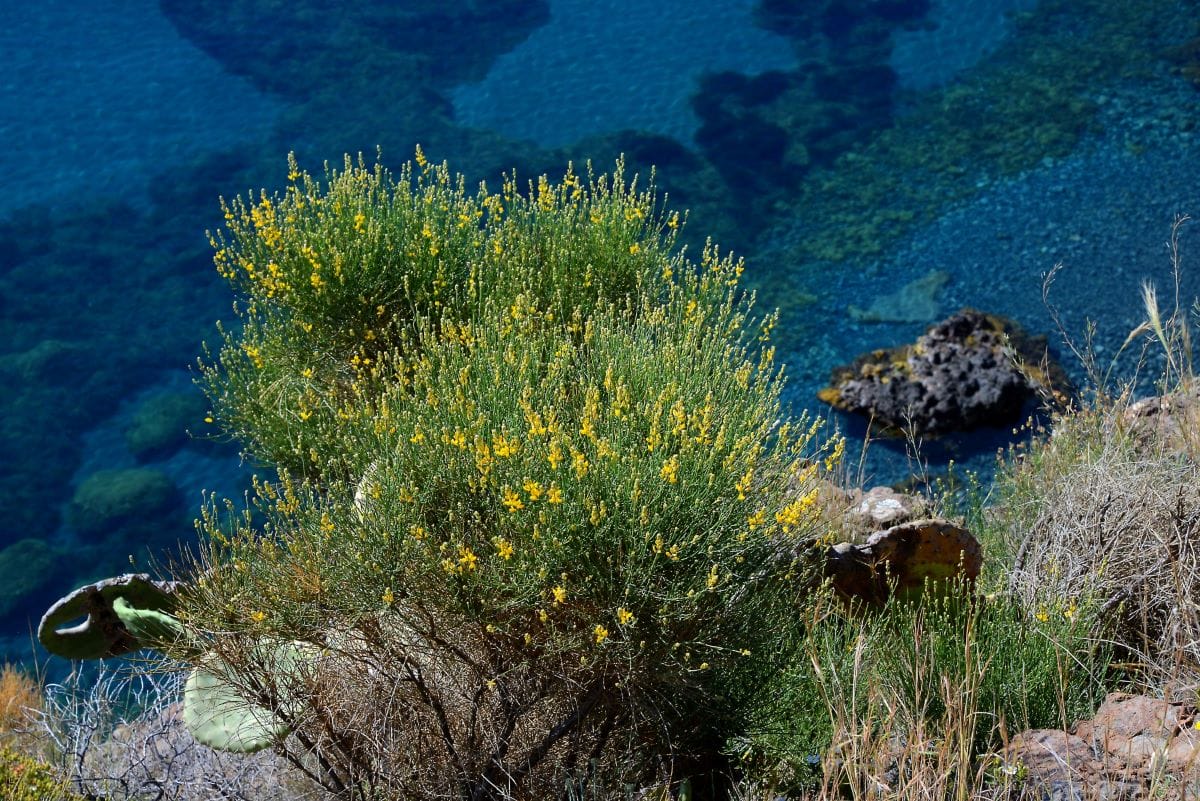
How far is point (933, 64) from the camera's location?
15.3 metres

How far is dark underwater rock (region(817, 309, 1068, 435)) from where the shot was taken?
31.7 ft

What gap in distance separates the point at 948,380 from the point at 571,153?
6.10 meters

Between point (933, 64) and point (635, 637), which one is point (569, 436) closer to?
point (635, 637)

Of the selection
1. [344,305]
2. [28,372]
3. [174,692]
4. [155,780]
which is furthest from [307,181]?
[28,372]

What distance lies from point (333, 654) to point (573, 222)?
10.7ft

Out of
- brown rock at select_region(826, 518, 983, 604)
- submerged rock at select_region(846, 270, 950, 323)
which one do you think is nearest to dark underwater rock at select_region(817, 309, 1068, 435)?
submerged rock at select_region(846, 270, 950, 323)

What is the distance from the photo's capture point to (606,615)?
4.03 m

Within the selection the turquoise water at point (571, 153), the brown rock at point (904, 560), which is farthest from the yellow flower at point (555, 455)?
the turquoise water at point (571, 153)

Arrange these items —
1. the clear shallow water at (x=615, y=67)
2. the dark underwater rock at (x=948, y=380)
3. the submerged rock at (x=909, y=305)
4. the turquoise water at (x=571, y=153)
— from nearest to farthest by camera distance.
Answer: the dark underwater rock at (x=948, y=380) < the turquoise water at (x=571, y=153) < the submerged rock at (x=909, y=305) < the clear shallow water at (x=615, y=67)

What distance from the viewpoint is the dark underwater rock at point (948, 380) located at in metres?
9.66

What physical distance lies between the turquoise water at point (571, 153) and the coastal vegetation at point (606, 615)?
4.72m

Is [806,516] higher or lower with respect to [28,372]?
higher

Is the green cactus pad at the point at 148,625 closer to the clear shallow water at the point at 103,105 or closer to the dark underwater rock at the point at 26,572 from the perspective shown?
the dark underwater rock at the point at 26,572

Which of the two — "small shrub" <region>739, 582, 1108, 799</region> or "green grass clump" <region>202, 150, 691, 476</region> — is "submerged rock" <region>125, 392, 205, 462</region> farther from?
A: "small shrub" <region>739, 582, 1108, 799</region>
